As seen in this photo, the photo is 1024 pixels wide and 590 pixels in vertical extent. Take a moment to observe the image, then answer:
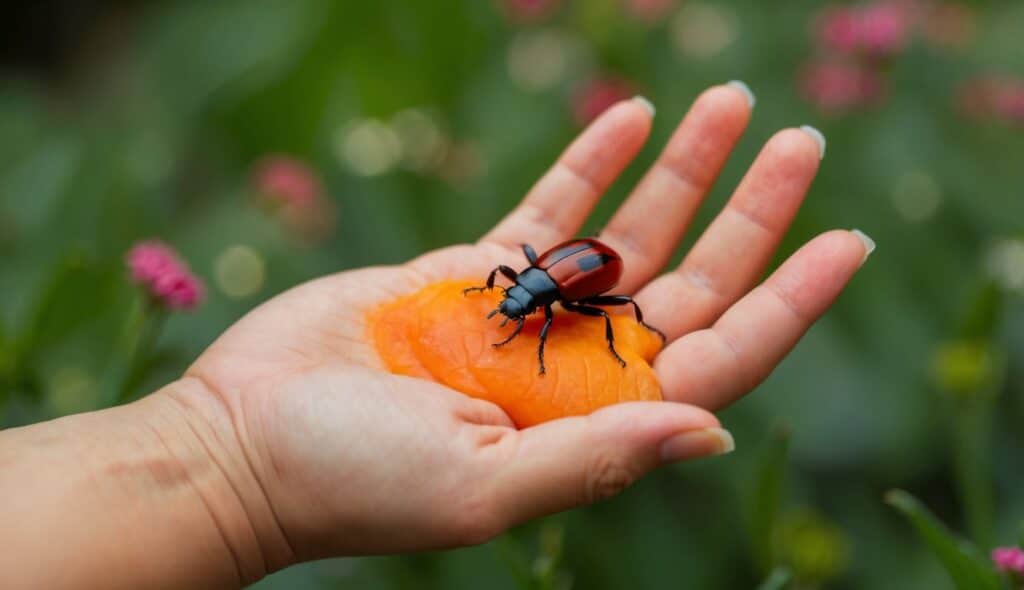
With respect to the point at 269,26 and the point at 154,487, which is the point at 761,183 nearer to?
the point at 154,487


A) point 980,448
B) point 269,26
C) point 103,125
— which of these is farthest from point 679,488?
point 103,125

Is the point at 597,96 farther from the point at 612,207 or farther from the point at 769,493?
the point at 769,493

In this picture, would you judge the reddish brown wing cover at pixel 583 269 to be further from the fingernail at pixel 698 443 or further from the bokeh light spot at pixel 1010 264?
the bokeh light spot at pixel 1010 264

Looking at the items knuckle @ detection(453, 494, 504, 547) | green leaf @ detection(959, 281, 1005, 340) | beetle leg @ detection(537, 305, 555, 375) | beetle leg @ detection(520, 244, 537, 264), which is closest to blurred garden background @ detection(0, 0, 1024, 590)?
green leaf @ detection(959, 281, 1005, 340)

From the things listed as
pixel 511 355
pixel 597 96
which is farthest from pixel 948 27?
pixel 511 355

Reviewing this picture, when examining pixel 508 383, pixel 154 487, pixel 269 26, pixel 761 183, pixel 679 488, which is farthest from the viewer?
pixel 269 26

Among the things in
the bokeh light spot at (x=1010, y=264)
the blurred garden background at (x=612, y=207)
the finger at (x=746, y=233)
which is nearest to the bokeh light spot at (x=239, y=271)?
the blurred garden background at (x=612, y=207)
